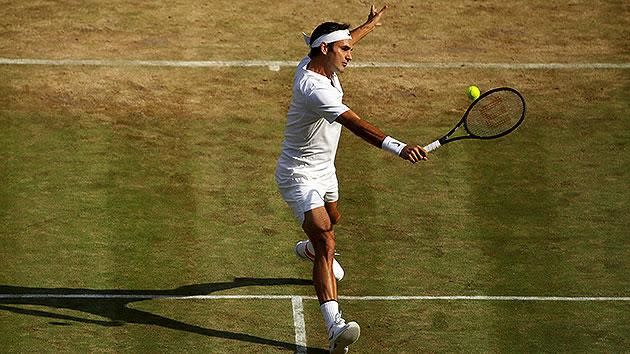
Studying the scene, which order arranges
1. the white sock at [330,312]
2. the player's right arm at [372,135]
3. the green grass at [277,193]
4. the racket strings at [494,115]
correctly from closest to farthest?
the player's right arm at [372,135] < the white sock at [330,312] < the green grass at [277,193] < the racket strings at [494,115]

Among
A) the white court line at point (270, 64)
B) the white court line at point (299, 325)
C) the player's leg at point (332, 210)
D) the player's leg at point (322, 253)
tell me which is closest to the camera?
the player's leg at point (322, 253)

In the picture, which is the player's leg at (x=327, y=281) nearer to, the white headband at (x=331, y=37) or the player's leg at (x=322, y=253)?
the player's leg at (x=322, y=253)

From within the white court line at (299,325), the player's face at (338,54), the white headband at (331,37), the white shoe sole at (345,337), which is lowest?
the white court line at (299,325)

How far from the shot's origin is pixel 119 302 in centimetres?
1427

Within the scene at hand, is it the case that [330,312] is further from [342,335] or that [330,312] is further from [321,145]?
[321,145]

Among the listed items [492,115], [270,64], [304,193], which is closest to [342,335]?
[304,193]

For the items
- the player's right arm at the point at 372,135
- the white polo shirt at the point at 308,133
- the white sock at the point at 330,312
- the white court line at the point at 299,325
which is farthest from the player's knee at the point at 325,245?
the player's right arm at the point at 372,135

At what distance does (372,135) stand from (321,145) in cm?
93

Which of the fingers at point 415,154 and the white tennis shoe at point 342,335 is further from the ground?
the fingers at point 415,154

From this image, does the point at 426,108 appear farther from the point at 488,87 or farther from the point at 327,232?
the point at 327,232

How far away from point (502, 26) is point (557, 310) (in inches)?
279

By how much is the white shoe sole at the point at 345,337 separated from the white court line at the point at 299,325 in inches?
21.6

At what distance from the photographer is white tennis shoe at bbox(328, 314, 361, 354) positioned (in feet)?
42.1

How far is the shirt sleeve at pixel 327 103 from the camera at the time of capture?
13320mm
